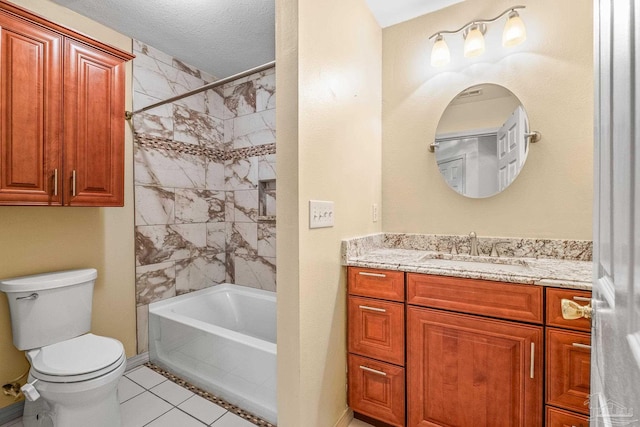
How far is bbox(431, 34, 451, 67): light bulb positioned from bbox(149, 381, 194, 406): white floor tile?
2672 millimetres

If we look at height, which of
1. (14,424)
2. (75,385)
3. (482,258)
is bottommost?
(14,424)

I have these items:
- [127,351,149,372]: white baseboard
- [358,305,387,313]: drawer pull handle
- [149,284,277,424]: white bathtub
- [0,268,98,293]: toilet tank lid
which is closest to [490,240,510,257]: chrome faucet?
[358,305,387,313]: drawer pull handle

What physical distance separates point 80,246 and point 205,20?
177 centimetres

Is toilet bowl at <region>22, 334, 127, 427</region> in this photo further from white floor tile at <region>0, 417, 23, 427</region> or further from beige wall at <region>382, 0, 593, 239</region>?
beige wall at <region>382, 0, 593, 239</region>

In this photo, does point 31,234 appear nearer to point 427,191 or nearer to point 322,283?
point 322,283

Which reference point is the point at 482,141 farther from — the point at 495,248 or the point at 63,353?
the point at 63,353

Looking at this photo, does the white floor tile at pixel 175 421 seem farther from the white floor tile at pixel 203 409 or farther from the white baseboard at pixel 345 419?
the white baseboard at pixel 345 419

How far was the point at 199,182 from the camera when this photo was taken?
2.79 metres

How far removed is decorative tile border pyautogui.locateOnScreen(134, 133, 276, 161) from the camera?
236cm

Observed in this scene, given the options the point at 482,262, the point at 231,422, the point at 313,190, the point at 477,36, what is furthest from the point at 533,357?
the point at 477,36

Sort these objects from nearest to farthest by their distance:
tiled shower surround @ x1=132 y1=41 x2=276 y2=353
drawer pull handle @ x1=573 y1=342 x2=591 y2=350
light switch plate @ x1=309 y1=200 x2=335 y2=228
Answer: drawer pull handle @ x1=573 y1=342 x2=591 y2=350 → light switch plate @ x1=309 y1=200 x2=335 y2=228 → tiled shower surround @ x1=132 y1=41 x2=276 y2=353

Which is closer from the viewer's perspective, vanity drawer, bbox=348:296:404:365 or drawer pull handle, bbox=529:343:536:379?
drawer pull handle, bbox=529:343:536:379

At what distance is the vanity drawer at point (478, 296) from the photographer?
3.99ft

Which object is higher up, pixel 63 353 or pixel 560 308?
pixel 560 308
